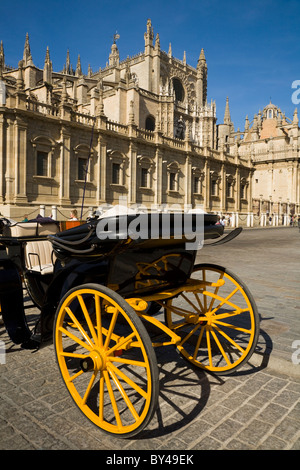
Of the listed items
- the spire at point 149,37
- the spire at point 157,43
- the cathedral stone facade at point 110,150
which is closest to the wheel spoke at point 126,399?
the cathedral stone facade at point 110,150

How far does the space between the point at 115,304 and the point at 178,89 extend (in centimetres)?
6152

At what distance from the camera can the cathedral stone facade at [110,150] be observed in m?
21.4

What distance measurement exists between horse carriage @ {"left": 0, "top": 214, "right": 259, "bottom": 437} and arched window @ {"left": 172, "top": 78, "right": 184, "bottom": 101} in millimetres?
59313

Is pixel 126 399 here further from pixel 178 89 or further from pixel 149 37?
pixel 178 89

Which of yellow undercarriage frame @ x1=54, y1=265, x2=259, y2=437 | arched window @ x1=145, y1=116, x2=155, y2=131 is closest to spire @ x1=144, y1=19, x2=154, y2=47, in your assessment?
arched window @ x1=145, y1=116, x2=155, y2=131

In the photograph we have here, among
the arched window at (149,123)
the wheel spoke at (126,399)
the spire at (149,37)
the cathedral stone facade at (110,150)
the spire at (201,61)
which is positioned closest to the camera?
the wheel spoke at (126,399)

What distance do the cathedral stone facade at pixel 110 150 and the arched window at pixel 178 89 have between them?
1.68 meters

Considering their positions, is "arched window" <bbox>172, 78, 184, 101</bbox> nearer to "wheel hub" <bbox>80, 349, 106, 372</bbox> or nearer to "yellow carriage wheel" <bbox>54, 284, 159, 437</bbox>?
"yellow carriage wheel" <bbox>54, 284, 159, 437</bbox>

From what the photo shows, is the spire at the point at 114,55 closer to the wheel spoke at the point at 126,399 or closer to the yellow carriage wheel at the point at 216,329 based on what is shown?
the yellow carriage wheel at the point at 216,329

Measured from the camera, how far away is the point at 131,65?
171 ft

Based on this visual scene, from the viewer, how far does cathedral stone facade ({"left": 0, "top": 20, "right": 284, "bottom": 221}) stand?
70.2 feet

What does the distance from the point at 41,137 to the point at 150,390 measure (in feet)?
76.2
